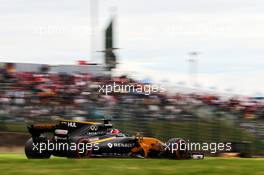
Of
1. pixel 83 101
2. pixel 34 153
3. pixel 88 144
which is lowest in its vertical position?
pixel 34 153

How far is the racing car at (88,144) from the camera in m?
14.5

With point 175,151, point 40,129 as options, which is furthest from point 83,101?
point 175,151

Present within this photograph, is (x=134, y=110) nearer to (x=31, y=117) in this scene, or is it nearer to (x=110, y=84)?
(x=110, y=84)

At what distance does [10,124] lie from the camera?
21.6 m

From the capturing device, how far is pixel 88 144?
47.9 ft

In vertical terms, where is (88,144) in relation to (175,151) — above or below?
above

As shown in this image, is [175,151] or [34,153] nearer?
[34,153]

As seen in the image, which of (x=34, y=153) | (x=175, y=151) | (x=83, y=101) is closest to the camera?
(x=34, y=153)

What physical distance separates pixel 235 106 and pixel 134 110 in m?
Answer: 3.27

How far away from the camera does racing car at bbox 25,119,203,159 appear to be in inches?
570

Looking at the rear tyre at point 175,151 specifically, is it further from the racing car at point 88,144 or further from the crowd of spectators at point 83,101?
the crowd of spectators at point 83,101

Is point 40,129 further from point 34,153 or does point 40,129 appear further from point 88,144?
point 88,144

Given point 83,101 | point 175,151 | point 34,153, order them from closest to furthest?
1. point 34,153
2. point 175,151
3. point 83,101

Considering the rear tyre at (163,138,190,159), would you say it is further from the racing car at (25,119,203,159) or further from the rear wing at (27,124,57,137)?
the rear wing at (27,124,57,137)
